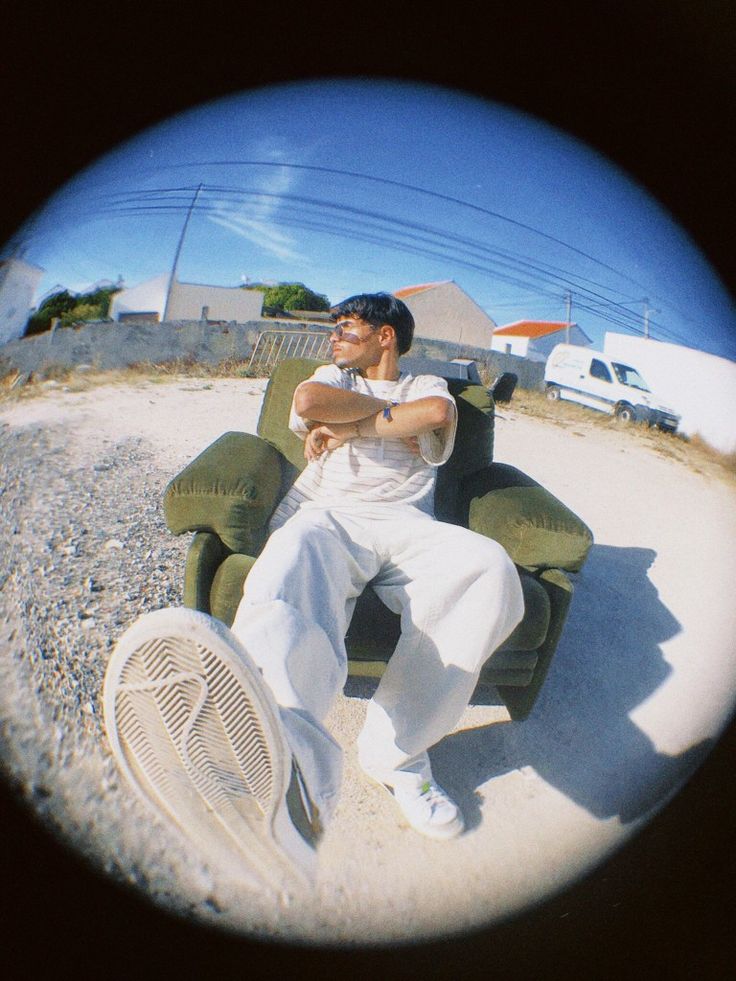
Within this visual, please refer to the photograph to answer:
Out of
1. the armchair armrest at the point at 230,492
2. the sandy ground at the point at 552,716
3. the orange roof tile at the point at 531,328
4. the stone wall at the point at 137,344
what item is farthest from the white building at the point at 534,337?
the armchair armrest at the point at 230,492

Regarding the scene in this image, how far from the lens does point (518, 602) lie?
109 centimetres

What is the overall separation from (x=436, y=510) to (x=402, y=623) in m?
0.34

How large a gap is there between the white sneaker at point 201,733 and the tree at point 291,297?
0.42 m

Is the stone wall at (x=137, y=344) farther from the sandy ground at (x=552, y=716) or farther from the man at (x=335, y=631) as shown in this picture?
the man at (x=335, y=631)

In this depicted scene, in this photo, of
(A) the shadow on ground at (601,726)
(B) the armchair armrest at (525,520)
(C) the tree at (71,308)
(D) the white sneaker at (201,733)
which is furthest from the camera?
(B) the armchair armrest at (525,520)

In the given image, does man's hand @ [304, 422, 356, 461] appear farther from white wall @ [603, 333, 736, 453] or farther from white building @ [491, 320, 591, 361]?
white wall @ [603, 333, 736, 453]

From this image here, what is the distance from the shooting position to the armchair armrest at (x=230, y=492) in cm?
104

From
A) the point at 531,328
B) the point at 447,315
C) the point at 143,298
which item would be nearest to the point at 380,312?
the point at 447,315

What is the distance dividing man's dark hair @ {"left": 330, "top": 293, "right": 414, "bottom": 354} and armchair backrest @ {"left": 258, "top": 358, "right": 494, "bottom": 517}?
105 mm

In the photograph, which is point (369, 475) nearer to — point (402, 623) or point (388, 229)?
point (402, 623)

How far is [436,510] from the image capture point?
1.35 metres

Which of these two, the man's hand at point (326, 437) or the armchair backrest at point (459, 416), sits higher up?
the armchair backrest at point (459, 416)

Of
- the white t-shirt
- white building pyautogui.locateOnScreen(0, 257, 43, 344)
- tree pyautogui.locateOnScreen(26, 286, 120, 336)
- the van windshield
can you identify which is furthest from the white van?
white building pyautogui.locateOnScreen(0, 257, 43, 344)

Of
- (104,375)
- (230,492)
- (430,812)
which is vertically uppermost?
(104,375)
